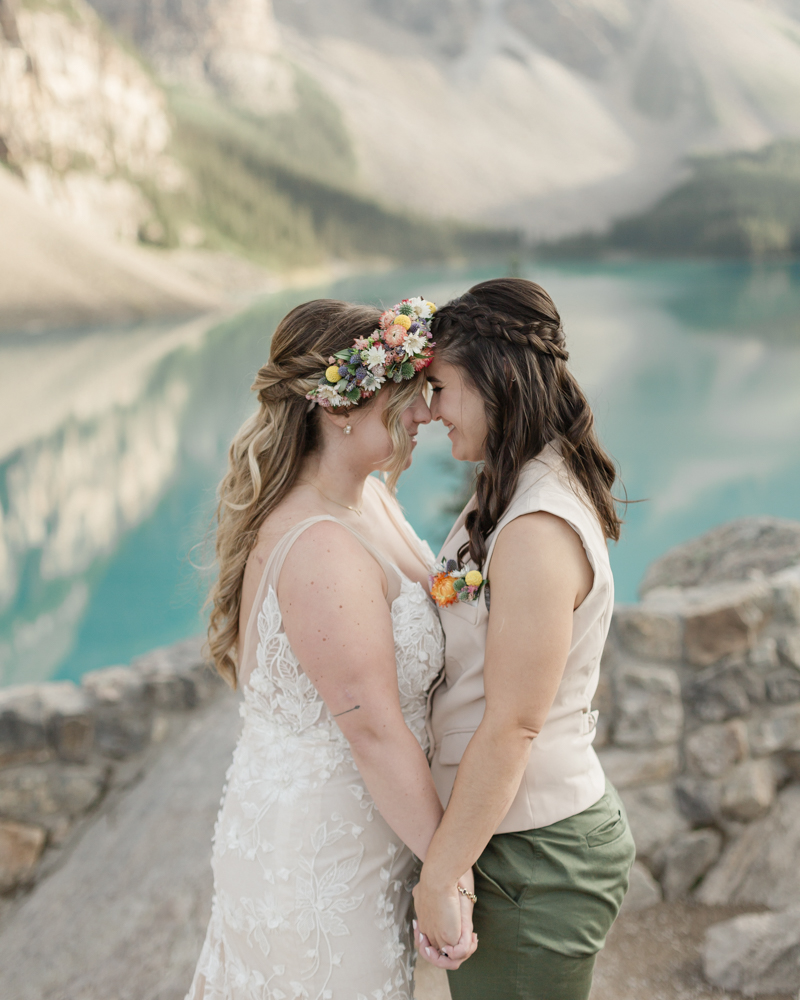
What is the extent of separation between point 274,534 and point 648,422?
9177mm

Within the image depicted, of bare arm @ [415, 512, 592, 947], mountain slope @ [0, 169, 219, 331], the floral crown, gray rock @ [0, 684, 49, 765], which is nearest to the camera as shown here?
bare arm @ [415, 512, 592, 947]

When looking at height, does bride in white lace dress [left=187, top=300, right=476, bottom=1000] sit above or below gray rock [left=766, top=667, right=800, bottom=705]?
above

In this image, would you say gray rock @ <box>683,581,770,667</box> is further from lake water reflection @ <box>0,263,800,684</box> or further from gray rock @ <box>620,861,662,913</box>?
lake water reflection @ <box>0,263,800,684</box>

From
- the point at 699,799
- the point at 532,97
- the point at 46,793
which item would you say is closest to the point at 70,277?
the point at 532,97

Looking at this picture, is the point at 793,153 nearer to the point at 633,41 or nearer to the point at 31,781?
the point at 633,41

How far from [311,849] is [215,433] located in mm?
8923

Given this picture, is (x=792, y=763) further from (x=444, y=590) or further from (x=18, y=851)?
(x=18, y=851)

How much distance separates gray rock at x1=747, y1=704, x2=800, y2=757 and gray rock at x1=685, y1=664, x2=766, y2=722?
2.4 inches

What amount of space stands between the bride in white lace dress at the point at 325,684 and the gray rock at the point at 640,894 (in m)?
1.36

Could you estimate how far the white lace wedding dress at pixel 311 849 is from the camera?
1307mm

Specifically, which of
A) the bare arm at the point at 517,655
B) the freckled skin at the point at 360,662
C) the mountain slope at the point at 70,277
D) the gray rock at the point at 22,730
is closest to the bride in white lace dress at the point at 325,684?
the freckled skin at the point at 360,662

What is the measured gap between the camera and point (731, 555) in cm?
367

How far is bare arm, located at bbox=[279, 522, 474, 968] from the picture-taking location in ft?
3.99

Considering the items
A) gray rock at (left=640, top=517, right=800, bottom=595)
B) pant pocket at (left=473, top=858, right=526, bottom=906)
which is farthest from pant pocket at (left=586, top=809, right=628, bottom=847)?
gray rock at (left=640, top=517, right=800, bottom=595)
